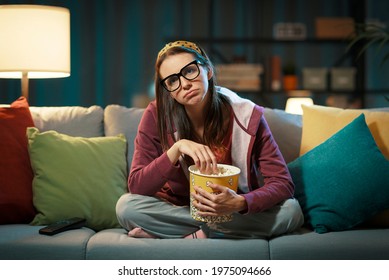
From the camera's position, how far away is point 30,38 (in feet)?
6.81

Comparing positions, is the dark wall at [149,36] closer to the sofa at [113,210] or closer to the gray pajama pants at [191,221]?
the sofa at [113,210]

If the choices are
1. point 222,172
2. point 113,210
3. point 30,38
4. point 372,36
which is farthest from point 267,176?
point 372,36

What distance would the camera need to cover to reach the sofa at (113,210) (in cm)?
148

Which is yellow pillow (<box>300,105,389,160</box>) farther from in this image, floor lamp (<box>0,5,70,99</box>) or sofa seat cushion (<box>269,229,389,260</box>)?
floor lamp (<box>0,5,70,99</box>)

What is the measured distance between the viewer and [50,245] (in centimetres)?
150

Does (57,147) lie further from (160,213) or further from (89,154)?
(160,213)

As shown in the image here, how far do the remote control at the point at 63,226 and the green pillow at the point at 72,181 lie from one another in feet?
0.21

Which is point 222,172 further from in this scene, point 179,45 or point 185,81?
point 179,45

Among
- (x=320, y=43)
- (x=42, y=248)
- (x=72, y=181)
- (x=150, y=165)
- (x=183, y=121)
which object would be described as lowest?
(x=42, y=248)

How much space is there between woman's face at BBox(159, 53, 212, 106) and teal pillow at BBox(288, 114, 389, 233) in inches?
19.7

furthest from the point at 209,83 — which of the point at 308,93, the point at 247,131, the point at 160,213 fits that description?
the point at 308,93

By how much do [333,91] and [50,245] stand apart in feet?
11.1

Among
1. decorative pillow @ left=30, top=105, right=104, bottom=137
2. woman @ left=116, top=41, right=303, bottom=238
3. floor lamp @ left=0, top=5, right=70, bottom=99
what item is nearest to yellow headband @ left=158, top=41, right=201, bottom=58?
woman @ left=116, top=41, right=303, bottom=238

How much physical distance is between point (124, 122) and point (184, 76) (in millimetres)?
596
